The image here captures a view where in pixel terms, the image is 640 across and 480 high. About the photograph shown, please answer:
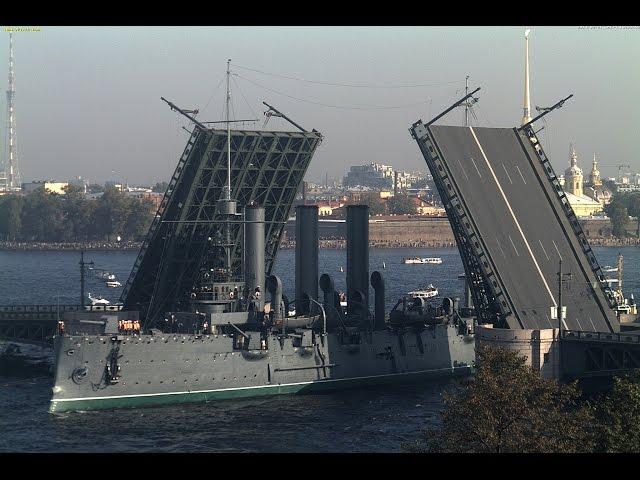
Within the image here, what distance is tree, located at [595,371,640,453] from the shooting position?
18.6 m

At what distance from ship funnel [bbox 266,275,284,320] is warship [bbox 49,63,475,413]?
58mm

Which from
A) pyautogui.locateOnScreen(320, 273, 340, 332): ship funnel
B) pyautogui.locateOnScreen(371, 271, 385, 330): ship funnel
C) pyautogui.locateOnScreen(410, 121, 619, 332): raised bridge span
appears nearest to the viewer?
pyautogui.locateOnScreen(410, 121, 619, 332): raised bridge span

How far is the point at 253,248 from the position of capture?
35.8 m

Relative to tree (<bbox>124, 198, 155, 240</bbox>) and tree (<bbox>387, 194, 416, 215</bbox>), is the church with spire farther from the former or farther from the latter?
tree (<bbox>124, 198, 155, 240</bbox>)

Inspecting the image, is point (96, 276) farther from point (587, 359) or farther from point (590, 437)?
point (590, 437)

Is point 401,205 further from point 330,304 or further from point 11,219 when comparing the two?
point 330,304

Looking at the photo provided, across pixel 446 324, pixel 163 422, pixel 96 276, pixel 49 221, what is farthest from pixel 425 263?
pixel 163 422

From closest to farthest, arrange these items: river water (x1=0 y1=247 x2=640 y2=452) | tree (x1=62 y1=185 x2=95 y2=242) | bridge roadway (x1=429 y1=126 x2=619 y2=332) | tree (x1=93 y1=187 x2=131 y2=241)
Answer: river water (x1=0 y1=247 x2=640 y2=452)
bridge roadway (x1=429 y1=126 x2=619 y2=332)
tree (x1=93 y1=187 x2=131 y2=241)
tree (x1=62 y1=185 x2=95 y2=242)

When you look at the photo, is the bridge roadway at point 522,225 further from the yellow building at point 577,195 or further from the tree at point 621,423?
the yellow building at point 577,195

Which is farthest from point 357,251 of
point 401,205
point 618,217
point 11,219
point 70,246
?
point 401,205

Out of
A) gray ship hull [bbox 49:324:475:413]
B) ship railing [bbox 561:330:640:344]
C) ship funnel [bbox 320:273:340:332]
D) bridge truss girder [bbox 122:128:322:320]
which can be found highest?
bridge truss girder [bbox 122:128:322:320]

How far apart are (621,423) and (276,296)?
17135 mm

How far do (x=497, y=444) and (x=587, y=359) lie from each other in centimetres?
1435

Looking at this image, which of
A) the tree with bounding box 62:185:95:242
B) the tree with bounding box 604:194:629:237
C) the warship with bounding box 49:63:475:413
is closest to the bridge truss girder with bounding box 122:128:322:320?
the warship with bounding box 49:63:475:413
